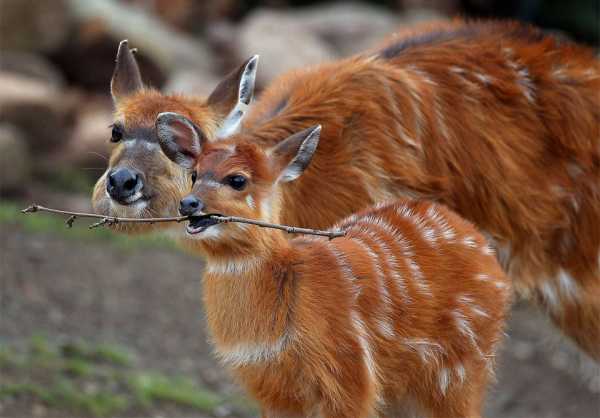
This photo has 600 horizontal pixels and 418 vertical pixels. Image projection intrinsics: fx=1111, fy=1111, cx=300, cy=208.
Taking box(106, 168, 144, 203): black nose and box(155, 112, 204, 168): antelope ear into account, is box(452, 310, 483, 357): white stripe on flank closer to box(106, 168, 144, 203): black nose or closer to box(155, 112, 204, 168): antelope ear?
box(155, 112, 204, 168): antelope ear

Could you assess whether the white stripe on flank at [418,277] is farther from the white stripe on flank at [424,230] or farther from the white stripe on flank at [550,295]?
the white stripe on flank at [550,295]

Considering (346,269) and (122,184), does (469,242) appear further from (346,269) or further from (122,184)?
(122,184)

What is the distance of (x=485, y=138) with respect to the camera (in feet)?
20.0

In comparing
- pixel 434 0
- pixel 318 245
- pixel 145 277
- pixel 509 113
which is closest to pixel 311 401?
pixel 318 245

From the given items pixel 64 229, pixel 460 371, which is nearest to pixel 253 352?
pixel 460 371

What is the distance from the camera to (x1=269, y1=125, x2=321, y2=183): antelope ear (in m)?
4.36

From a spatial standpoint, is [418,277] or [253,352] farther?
[418,277]

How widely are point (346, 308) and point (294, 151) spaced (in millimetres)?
647

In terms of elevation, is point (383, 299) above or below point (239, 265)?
below

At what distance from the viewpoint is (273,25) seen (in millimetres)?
14461

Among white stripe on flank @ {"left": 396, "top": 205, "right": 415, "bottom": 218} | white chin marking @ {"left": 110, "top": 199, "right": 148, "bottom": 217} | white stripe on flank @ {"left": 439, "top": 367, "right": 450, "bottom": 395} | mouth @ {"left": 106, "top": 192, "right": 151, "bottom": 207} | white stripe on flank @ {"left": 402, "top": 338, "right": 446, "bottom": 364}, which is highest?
white stripe on flank @ {"left": 396, "top": 205, "right": 415, "bottom": 218}

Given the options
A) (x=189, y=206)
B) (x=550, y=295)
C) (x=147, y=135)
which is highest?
(x=189, y=206)

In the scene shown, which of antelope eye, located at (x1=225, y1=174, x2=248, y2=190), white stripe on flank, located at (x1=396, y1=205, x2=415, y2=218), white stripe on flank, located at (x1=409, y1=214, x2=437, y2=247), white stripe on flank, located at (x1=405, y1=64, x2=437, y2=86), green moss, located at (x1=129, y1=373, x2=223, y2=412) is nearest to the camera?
antelope eye, located at (x1=225, y1=174, x2=248, y2=190)

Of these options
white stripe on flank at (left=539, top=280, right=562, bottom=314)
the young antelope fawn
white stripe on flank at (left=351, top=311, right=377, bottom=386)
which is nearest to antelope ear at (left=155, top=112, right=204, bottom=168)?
the young antelope fawn
